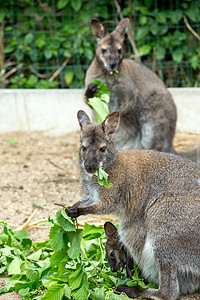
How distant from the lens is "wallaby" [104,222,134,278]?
4.14m

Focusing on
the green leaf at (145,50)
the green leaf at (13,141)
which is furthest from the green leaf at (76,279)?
the green leaf at (145,50)

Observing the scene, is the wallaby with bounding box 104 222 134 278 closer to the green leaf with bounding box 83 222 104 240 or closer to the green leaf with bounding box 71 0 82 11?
the green leaf with bounding box 83 222 104 240

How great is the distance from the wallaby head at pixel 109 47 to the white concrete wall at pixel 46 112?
219 centimetres

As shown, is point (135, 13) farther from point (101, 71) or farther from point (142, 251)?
point (142, 251)

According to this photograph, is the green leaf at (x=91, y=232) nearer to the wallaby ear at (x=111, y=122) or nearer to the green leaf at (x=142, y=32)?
the wallaby ear at (x=111, y=122)

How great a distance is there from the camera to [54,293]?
12.0ft

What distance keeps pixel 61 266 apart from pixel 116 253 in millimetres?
509

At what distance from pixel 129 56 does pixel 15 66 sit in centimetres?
228

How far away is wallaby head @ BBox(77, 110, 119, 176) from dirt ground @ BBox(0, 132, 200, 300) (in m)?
0.50

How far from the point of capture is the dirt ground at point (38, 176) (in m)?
5.58

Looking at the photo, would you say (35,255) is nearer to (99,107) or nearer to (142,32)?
(99,107)

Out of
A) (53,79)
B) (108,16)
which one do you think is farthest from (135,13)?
(53,79)

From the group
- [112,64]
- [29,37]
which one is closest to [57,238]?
[112,64]

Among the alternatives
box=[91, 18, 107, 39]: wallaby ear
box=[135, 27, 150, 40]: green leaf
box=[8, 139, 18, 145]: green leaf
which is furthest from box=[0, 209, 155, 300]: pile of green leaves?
box=[135, 27, 150, 40]: green leaf
